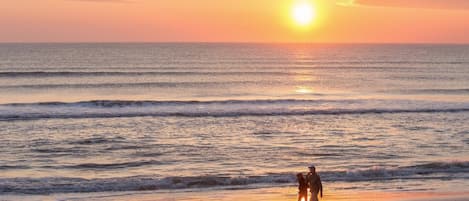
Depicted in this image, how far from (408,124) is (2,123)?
62.0 feet

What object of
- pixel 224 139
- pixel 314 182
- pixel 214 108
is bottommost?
pixel 314 182

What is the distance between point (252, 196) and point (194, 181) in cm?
244

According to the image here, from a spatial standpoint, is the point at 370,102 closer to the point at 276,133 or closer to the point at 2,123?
the point at 276,133

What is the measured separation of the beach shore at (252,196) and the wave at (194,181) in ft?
2.07

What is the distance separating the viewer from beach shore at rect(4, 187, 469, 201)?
61.3ft

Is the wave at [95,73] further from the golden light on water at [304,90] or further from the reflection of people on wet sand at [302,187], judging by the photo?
the reflection of people on wet sand at [302,187]

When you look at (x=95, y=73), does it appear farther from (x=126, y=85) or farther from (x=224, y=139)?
(x=224, y=139)

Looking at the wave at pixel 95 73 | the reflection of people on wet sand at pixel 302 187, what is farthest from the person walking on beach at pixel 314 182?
the wave at pixel 95 73

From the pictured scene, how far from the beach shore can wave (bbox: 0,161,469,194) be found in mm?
632

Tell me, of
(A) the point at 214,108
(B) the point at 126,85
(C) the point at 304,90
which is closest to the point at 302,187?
(A) the point at 214,108

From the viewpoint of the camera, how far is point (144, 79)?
63.3m

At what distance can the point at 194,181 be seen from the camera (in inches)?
818

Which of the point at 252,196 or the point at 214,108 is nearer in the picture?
the point at 252,196

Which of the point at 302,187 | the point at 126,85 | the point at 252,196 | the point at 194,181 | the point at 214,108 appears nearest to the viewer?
the point at 302,187
